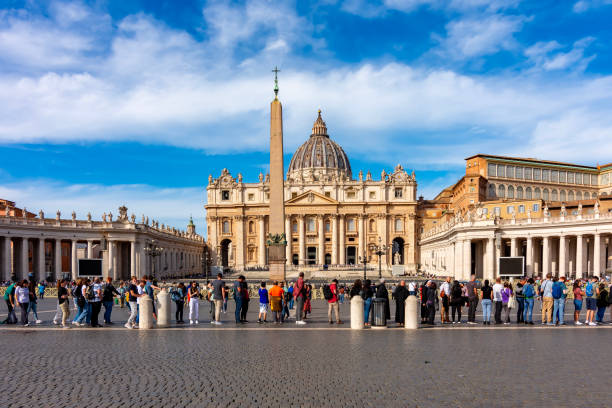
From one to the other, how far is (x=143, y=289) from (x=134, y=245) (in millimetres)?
42956

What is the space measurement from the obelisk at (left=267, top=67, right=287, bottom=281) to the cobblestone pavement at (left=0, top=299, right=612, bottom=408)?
11.0 m

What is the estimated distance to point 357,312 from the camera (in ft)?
50.7

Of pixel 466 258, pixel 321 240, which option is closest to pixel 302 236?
pixel 321 240

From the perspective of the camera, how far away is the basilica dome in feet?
395

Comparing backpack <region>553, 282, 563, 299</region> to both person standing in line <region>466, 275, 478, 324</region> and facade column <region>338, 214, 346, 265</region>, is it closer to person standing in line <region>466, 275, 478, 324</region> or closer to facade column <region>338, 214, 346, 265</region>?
person standing in line <region>466, 275, 478, 324</region>

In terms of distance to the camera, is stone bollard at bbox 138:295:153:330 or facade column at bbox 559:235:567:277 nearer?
stone bollard at bbox 138:295:153:330

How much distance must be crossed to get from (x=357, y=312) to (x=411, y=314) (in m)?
1.63

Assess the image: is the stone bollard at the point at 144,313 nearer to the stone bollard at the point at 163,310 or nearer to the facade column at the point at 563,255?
the stone bollard at the point at 163,310

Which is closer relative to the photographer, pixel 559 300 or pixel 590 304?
pixel 559 300

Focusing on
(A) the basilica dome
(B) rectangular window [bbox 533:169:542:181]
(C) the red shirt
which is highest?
(A) the basilica dome

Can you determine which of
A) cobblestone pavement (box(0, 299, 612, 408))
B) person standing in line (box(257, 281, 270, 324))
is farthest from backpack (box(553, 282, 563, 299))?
person standing in line (box(257, 281, 270, 324))

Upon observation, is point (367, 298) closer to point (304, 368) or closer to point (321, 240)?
point (304, 368)

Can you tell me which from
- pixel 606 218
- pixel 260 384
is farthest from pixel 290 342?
pixel 606 218

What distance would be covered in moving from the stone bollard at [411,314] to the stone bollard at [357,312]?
140 cm
